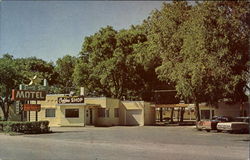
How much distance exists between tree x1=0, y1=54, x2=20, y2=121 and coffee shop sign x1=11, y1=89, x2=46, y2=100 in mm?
10091

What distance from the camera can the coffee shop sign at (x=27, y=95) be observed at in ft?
79.5

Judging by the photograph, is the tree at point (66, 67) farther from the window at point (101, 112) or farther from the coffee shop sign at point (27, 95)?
the coffee shop sign at point (27, 95)

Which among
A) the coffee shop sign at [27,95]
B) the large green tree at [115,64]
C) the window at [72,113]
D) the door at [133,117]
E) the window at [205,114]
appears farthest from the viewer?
the window at [205,114]

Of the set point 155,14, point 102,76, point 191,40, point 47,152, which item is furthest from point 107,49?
point 47,152

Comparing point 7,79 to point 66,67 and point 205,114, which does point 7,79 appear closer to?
point 66,67

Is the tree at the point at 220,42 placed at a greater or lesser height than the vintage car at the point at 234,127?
greater

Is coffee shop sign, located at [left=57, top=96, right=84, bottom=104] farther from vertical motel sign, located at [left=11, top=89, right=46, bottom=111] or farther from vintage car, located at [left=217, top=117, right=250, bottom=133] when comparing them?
vintage car, located at [left=217, top=117, right=250, bottom=133]

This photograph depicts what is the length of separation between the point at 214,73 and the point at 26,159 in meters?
9.66

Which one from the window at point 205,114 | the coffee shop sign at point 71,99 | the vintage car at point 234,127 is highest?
the coffee shop sign at point 71,99

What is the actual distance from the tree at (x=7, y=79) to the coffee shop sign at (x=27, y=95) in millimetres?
10091

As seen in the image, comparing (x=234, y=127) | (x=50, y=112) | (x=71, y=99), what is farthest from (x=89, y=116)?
(x=234, y=127)

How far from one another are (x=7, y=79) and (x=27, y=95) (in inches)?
419

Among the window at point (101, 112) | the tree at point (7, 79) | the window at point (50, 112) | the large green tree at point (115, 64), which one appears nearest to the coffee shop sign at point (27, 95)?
the tree at point (7, 79)

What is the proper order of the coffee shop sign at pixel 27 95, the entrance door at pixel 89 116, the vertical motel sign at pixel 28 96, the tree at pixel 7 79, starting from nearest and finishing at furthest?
the coffee shop sign at pixel 27 95 < the vertical motel sign at pixel 28 96 < the tree at pixel 7 79 < the entrance door at pixel 89 116
